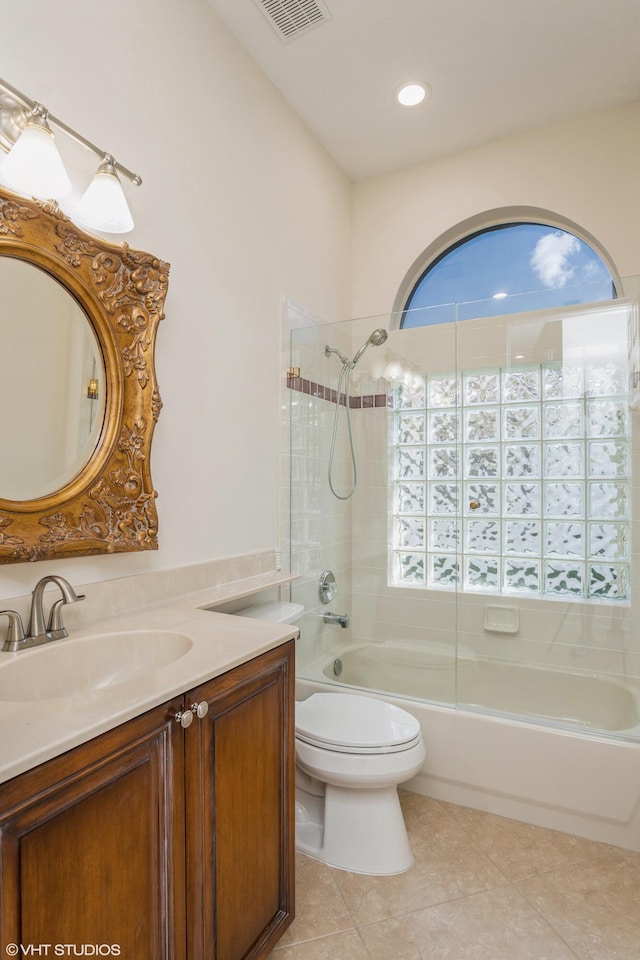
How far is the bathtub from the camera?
6.02 feet

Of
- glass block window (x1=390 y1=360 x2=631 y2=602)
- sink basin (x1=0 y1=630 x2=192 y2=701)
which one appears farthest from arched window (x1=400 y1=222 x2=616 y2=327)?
sink basin (x1=0 y1=630 x2=192 y2=701)

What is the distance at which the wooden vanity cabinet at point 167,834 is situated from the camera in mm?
744

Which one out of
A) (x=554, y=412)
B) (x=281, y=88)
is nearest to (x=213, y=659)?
(x=554, y=412)

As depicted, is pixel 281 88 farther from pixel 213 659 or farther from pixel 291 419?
pixel 213 659

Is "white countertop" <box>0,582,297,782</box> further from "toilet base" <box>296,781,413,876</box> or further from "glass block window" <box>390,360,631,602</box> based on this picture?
"glass block window" <box>390,360,631,602</box>

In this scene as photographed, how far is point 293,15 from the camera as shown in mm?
1970

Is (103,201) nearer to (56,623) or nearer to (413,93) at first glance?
(56,623)

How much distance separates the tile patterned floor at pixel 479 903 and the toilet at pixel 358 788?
5cm

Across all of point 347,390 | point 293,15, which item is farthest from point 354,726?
point 293,15

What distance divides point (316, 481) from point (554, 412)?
3.75 feet

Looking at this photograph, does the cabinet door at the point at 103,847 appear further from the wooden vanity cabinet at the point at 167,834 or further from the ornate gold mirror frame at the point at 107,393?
the ornate gold mirror frame at the point at 107,393

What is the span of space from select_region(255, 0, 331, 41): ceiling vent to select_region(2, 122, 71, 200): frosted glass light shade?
4.12 ft

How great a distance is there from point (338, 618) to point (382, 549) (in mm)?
416

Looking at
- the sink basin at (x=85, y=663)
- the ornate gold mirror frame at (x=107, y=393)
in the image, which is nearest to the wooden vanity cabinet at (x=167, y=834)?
the sink basin at (x=85, y=663)
